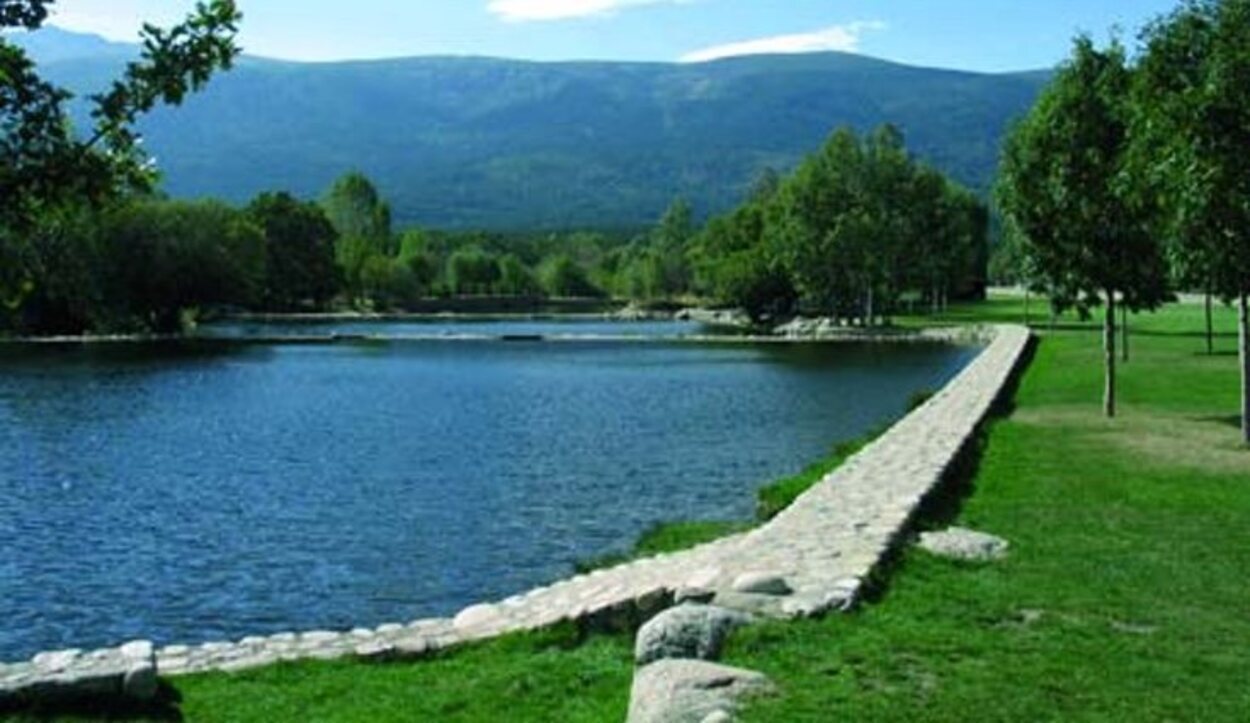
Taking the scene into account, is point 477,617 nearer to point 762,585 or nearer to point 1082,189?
point 762,585

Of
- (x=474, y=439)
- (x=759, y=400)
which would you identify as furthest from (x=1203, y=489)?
(x=759, y=400)

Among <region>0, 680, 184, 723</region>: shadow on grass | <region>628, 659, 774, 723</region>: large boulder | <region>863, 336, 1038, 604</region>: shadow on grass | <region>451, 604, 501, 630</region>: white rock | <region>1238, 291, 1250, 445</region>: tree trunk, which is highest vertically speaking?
<region>1238, 291, 1250, 445</region>: tree trunk

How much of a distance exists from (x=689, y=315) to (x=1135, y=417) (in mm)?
150723

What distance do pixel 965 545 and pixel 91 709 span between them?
36.7ft

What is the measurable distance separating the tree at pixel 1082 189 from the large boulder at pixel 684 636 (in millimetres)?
26192

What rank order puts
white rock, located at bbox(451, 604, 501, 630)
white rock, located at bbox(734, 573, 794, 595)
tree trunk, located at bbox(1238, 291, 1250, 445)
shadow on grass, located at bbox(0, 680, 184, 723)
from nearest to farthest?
shadow on grass, located at bbox(0, 680, 184, 723), white rock, located at bbox(734, 573, 794, 595), white rock, located at bbox(451, 604, 501, 630), tree trunk, located at bbox(1238, 291, 1250, 445)

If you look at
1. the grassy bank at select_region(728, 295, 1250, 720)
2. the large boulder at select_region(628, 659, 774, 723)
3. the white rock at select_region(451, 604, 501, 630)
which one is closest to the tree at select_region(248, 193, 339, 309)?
the grassy bank at select_region(728, 295, 1250, 720)

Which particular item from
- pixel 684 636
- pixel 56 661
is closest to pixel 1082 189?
pixel 684 636

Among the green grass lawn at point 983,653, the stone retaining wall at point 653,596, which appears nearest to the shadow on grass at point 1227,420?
the green grass lawn at point 983,653

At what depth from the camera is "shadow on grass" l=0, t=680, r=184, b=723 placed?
13.8 meters

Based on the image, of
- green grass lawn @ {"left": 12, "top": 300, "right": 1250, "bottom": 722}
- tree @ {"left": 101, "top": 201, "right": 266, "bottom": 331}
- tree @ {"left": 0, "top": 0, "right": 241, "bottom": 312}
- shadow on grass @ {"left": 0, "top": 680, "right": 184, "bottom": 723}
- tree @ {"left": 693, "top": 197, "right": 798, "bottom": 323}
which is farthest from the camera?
tree @ {"left": 693, "top": 197, "right": 798, "bottom": 323}

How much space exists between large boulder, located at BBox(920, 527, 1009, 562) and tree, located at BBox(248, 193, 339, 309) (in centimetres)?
17215

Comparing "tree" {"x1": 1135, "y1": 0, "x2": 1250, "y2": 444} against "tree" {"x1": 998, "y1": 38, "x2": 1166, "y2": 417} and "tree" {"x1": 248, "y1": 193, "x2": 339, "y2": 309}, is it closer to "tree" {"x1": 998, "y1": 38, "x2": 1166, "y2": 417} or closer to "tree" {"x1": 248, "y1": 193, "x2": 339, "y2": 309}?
"tree" {"x1": 998, "y1": 38, "x2": 1166, "y2": 417}

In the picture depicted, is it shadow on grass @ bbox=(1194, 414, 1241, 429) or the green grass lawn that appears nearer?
the green grass lawn
